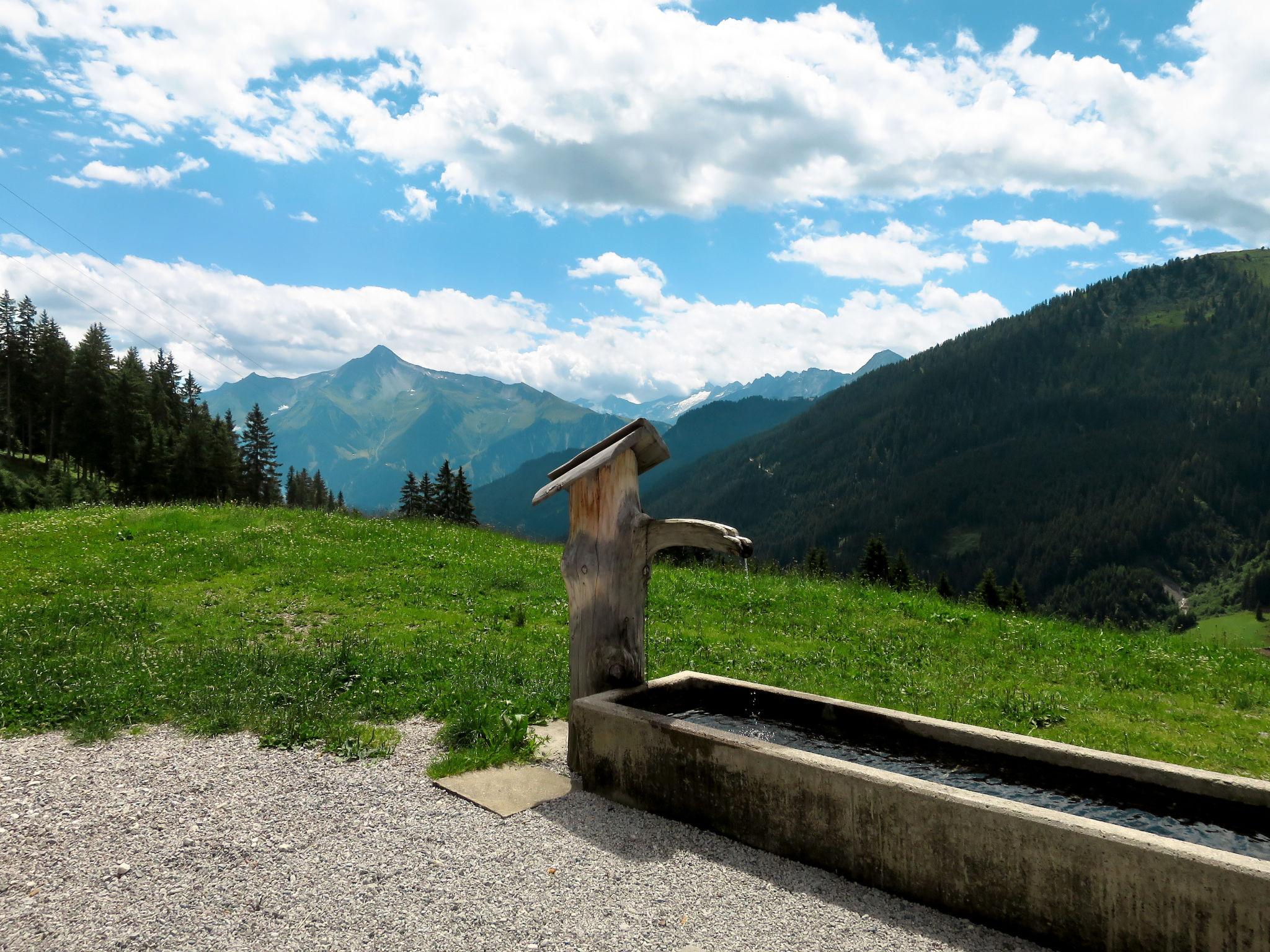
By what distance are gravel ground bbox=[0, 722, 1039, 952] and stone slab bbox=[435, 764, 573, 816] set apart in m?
0.14

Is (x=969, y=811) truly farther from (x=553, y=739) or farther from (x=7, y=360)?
(x=7, y=360)

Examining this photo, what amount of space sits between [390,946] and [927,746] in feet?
14.1

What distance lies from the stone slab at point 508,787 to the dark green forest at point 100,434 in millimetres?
Answer: 60353

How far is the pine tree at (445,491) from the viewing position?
6306cm

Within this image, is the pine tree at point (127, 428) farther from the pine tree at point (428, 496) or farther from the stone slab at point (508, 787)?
the stone slab at point (508, 787)

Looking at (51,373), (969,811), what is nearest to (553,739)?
(969,811)

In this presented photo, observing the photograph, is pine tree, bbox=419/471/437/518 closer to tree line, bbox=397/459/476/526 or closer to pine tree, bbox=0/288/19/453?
tree line, bbox=397/459/476/526

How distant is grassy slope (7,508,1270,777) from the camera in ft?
27.3

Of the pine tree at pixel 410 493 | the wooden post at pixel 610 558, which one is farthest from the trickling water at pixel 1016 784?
the pine tree at pixel 410 493

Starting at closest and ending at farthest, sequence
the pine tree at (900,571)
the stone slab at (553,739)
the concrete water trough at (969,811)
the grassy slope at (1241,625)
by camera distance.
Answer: the concrete water trough at (969,811)
the stone slab at (553,739)
the pine tree at (900,571)
the grassy slope at (1241,625)

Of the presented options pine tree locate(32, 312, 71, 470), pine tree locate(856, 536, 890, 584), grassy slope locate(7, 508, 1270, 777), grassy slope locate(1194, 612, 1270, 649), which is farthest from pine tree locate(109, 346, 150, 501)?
grassy slope locate(1194, 612, 1270, 649)

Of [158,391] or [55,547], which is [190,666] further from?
[158,391]

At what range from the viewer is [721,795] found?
570 cm

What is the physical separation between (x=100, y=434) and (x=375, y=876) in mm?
76283
